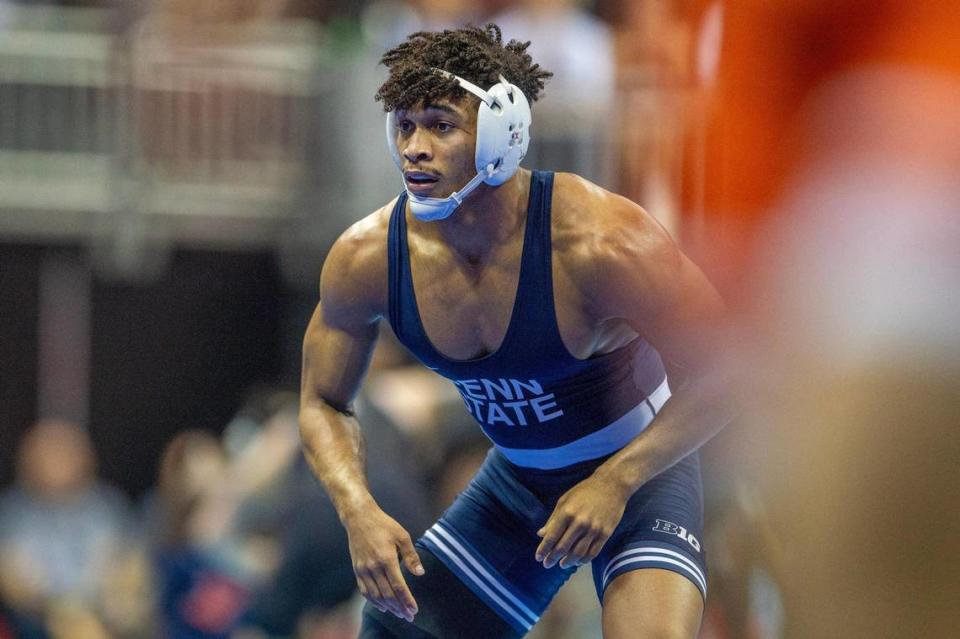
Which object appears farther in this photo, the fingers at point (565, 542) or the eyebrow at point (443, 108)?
the eyebrow at point (443, 108)

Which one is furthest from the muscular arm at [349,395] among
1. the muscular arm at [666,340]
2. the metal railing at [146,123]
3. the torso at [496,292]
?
the metal railing at [146,123]

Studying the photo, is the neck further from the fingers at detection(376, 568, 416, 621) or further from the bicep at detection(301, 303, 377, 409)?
the fingers at detection(376, 568, 416, 621)

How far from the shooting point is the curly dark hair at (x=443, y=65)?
3.55 m

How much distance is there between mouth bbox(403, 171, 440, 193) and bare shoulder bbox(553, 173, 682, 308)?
0.37m

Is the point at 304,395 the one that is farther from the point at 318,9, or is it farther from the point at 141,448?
the point at 141,448

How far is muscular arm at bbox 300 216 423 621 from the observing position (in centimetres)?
358

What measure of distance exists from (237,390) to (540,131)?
11.1ft

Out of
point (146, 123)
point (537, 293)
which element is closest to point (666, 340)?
point (537, 293)

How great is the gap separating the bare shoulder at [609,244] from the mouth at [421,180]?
0.37 meters

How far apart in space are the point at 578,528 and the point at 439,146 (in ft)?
3.41

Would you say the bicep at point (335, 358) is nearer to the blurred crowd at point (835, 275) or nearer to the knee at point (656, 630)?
the knee at point (656, 630)

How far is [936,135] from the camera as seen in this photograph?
1.20 meters

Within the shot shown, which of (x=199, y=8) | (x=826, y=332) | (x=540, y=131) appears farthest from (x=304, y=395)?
(x=199, y=8)

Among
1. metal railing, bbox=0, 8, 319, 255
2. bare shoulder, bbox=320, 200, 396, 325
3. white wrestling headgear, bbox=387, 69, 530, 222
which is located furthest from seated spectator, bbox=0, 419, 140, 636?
white wrestling headgear, bbox=387, 69, 530, 222
